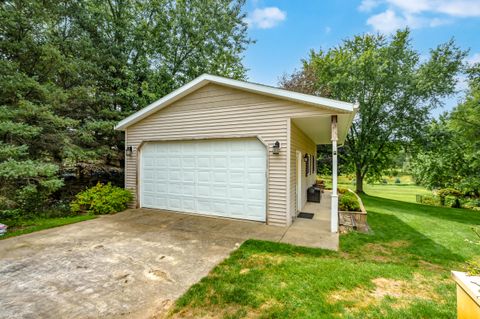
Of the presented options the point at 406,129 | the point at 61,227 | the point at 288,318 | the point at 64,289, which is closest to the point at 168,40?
the point at 61,227

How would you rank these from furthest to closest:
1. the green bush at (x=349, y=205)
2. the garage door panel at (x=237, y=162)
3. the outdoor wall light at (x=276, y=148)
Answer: the green bush at (x=349, y=205)
the garage door panel at (x=237, y=162)
the outdoor wall light at (x=276, y=148)

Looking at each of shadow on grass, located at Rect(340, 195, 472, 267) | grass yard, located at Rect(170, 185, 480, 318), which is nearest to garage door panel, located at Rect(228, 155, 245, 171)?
grass yard, located at Rect(170, 185, 480, 318)

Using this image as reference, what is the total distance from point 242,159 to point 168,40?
9.23 metres

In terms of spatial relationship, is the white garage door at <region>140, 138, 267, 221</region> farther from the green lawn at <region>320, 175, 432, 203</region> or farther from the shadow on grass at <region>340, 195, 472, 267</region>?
the green lawn at <region>320, 175, 432, 203</region>

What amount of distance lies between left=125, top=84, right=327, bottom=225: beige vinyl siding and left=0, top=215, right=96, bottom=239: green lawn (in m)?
1.94

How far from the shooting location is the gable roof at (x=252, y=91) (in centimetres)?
539

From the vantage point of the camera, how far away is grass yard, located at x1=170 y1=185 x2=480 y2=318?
2607 millimetres

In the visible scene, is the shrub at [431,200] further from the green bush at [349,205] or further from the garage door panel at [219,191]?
the garage door panel at [219,191]

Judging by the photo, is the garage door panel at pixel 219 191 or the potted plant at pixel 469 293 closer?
the potted plant at pixel 469 293

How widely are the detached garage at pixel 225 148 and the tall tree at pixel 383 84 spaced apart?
9993 millimetres

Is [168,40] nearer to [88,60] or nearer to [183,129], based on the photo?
[88,60]

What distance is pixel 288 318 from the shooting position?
96.6 inches

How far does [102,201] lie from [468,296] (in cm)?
840

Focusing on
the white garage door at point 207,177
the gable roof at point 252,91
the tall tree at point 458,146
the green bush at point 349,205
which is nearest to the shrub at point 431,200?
the tall tree at point 458,146
